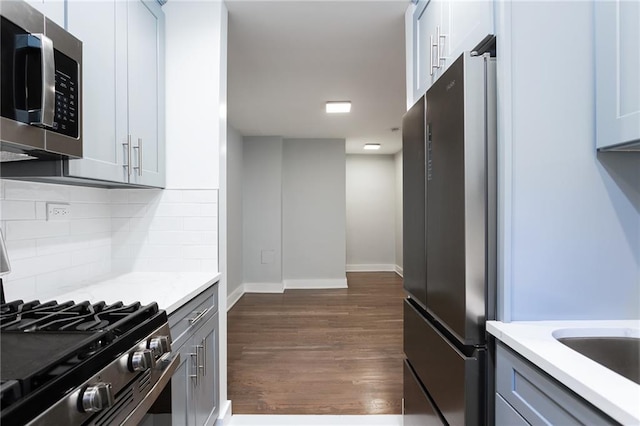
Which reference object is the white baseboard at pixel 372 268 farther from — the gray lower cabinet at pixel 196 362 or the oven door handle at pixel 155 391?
the oven door handle at pixel 155 391

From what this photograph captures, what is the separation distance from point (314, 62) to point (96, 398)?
105 inches

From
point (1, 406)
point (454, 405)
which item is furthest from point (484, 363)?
point (1, 406)

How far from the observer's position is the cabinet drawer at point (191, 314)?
1404 millimetres

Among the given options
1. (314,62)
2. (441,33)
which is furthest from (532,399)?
(314,62)

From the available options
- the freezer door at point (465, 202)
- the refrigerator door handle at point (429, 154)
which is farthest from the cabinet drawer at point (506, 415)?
the refrigerator door handle at point (429, 154)

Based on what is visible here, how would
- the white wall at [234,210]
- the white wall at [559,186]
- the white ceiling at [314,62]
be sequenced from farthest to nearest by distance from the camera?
the white wall at [234,210], the white ceiling at [314,62], the white wall at [559,186]

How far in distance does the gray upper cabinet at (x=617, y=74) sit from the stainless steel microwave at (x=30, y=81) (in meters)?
1.64

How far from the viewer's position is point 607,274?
1.07 metres

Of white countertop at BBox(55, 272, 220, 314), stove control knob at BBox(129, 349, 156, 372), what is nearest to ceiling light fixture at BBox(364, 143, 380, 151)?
white countertop at BBox(55, 272, 220, 314)

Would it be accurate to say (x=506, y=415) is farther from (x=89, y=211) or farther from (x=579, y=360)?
(x=89, y=211)

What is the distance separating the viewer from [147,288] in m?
1.60

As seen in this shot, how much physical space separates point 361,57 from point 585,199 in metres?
2.10

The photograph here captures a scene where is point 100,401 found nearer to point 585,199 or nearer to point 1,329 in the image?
point 1,329

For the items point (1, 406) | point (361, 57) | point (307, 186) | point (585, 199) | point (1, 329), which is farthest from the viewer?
point (307, 186)
